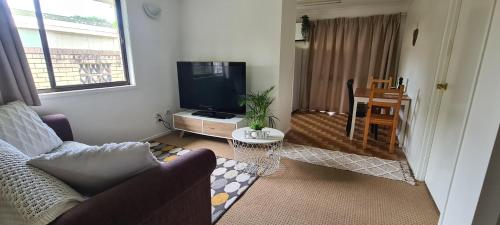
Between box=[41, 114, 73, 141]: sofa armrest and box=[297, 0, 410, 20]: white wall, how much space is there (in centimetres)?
434

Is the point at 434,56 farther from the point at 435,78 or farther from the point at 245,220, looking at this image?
the point at 245,220

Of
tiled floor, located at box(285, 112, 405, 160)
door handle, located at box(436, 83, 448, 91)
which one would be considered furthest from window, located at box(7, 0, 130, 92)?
door handle, located at box(436, 83, 448, 91)

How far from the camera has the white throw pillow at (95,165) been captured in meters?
0.89

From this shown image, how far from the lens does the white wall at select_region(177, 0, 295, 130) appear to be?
2.96 meters

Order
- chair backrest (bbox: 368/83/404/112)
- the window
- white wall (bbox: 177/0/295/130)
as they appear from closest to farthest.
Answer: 1. the window
2. chair backrest (bbox: 368/83/404/112)
3. white wall (bbox: 177/0/295/130)

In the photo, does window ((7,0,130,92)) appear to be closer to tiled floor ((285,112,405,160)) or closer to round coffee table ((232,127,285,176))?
round coffee table ((232,127,285,176))

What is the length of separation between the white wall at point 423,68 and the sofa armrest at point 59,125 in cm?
340

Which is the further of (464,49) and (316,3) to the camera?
(316,3)

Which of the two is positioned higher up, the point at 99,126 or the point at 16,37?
the point at 16,37

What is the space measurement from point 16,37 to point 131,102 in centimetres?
128

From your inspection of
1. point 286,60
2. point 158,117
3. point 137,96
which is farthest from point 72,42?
point 286,60

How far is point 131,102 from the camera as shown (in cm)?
299

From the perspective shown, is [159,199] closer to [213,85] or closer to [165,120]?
[213,85]

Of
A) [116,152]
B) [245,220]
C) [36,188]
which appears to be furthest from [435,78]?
[36,188]
